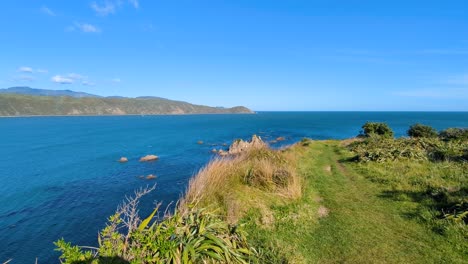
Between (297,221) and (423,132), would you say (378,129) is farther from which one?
(297,221)

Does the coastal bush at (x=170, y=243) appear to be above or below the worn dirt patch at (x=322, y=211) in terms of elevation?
above

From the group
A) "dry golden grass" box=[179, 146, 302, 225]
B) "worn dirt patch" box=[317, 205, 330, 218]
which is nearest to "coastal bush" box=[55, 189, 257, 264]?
"dry golden grass" box=[179, 146, 302, 225]

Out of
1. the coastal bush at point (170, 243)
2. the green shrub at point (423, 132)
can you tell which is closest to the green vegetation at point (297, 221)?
the coastal bush at point (170, 243)

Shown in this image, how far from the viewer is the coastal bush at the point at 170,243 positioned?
4.07 meters

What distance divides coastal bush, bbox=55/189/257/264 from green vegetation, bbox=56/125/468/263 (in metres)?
0.02

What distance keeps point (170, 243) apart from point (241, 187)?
5487mm

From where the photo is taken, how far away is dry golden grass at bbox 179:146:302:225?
7.86 meters

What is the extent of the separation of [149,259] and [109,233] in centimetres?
87

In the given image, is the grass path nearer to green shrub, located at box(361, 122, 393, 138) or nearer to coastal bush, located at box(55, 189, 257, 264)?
coastal bush, located at box(55, 189, 257, 264)

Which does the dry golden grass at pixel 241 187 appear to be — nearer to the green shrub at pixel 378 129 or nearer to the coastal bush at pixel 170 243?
the coastal bush at pixel 170 243

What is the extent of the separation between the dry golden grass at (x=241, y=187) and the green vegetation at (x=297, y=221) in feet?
0.12

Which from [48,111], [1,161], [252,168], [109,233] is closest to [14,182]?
[1,161]

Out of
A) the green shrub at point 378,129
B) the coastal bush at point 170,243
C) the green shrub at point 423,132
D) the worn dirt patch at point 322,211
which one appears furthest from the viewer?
the green shrub at point 378,129

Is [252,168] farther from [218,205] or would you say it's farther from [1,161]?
[1,161]
